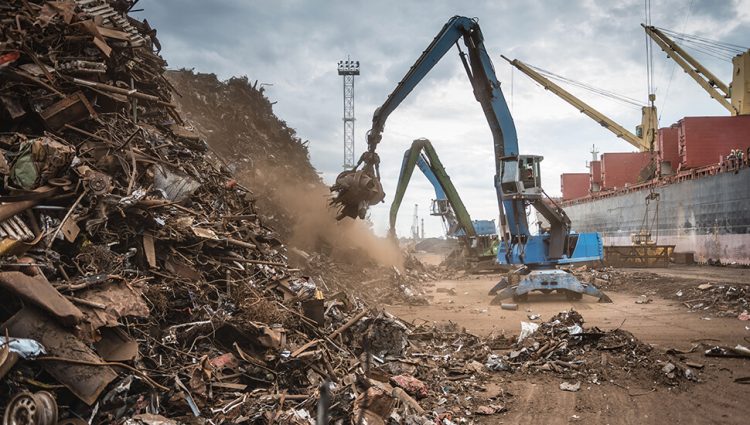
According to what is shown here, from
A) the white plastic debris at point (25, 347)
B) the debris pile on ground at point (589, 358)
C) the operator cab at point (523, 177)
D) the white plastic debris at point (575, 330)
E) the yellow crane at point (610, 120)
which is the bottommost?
the debris pile on ground at point (589, 358)

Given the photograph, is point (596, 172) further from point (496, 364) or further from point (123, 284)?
point (123, 284)

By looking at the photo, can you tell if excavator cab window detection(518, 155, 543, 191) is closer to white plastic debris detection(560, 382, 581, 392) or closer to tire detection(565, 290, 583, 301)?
tire detection(565, 290, 583, 301)

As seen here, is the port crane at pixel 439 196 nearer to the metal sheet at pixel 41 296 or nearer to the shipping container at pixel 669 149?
the metal sheet at pixel 41 296

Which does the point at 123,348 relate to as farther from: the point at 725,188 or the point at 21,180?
the point at 725,188

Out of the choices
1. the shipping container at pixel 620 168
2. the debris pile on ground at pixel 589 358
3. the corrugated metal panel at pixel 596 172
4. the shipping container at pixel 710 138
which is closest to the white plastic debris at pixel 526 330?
the debris pile on ground at pixel 589 358

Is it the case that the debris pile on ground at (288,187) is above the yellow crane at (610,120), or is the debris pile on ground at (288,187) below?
below

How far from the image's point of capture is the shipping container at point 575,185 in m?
52.4

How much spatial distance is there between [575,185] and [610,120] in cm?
1500

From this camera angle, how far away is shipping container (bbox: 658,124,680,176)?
100 feet

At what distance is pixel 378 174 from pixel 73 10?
21.5 feet

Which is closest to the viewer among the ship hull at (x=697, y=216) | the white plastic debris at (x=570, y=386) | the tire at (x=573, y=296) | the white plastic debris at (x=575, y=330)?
the white plastic debris at (x=570, y=386)

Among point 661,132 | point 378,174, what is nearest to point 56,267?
point 378,174

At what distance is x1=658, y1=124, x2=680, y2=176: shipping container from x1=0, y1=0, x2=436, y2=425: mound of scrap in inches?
1297

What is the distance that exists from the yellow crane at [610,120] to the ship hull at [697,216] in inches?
346
